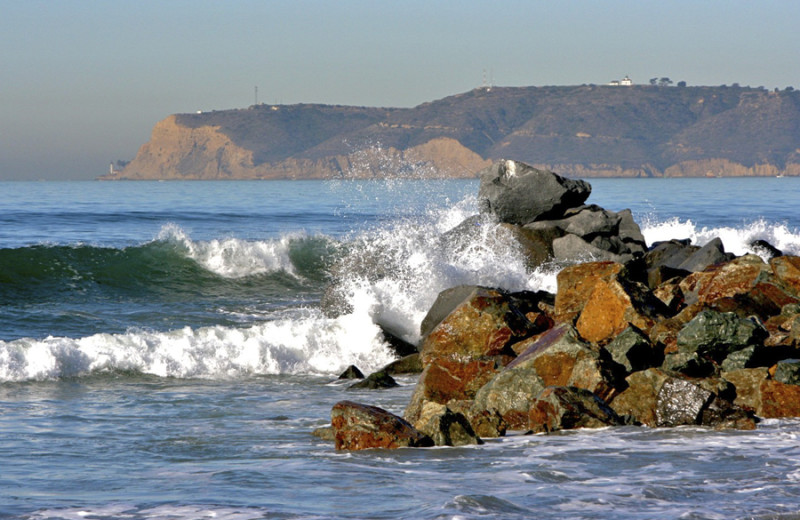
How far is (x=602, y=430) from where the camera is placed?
7148mm

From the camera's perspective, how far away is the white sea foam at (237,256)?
67.5 ft

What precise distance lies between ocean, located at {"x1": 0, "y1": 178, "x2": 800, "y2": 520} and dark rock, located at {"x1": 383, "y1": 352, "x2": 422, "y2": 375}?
44cm

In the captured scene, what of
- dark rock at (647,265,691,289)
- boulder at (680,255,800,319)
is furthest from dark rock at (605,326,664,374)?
dark rock at (647,265,691,289)

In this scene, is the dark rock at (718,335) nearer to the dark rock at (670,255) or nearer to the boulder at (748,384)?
the boulder at (748,384)

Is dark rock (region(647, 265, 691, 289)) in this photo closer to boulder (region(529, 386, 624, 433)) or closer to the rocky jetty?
the rocky jetty

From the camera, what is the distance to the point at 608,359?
7.68m

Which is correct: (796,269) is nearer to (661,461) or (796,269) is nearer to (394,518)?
(661,461)

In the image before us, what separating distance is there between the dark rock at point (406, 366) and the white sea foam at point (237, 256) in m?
9.97

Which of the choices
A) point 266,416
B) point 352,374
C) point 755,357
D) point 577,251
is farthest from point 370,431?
point 577,251

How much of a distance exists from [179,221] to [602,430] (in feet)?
99.8

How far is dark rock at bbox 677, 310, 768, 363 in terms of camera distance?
8.02m

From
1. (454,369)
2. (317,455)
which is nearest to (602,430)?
(454,369)

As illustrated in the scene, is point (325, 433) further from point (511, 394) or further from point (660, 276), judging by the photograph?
point (660, 276)

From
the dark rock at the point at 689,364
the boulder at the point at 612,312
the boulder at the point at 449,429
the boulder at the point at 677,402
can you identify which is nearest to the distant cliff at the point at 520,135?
the boulder at the point at 612,312
